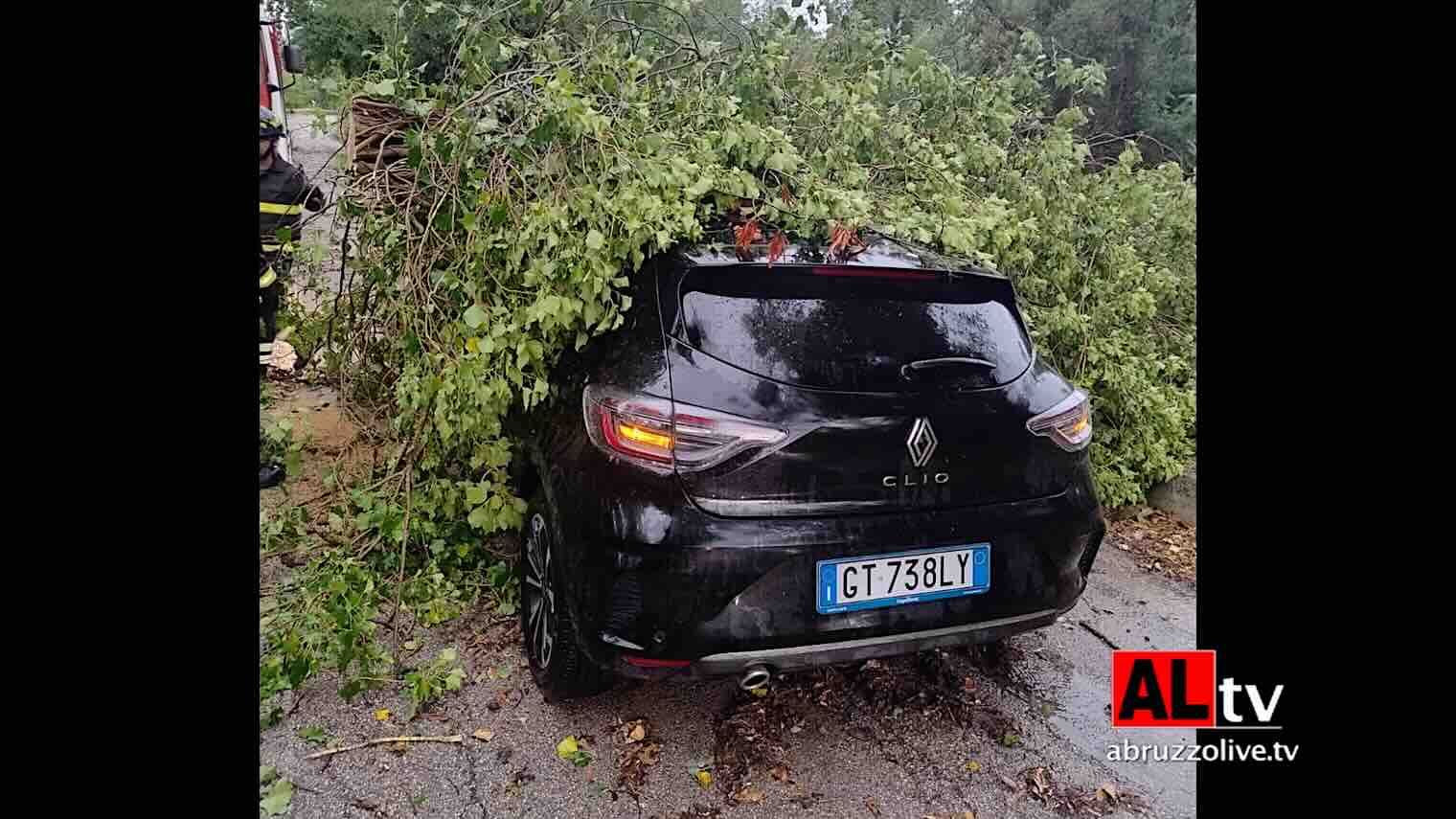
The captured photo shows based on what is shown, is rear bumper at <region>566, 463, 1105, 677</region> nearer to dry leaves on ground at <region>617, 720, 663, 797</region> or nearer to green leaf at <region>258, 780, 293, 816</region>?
dry leaves on ground at <region>617, 720, 663, 797</region>

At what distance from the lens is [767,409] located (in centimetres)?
225

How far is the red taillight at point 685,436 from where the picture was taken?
7.28 ft

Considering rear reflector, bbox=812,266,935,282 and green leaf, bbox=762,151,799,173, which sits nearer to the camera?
rear reflector, bbox=812,266,935,282

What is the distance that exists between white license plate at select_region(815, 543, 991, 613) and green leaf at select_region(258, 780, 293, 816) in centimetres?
154

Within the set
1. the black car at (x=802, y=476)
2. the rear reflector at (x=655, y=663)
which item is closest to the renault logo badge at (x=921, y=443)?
the black car at (x=802, y=476)

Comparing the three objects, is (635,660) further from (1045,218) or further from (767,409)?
(1045,218)

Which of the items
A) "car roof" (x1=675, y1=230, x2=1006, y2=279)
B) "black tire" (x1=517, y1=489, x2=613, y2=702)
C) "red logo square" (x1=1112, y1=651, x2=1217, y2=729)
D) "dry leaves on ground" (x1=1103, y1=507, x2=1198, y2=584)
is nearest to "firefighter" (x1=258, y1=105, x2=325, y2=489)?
"black tire" (x1=517, y1=489, x2=613, y2=702)

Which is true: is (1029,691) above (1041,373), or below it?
below

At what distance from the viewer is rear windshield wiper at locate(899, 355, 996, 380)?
2.41m

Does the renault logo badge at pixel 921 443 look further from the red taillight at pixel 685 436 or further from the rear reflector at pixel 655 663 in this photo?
the rear reflector at pixel 655 663

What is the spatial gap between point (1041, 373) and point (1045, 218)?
201cm

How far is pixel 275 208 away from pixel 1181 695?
4.88 m

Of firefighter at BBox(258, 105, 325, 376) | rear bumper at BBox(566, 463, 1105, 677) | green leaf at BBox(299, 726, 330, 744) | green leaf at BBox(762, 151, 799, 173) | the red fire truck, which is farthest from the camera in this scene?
the red fire truck
